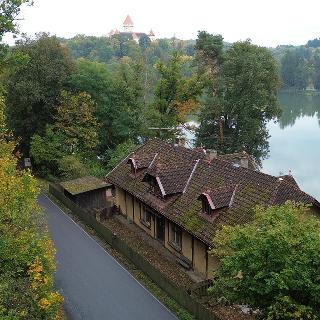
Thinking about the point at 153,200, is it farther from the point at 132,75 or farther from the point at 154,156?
the point at 132,75

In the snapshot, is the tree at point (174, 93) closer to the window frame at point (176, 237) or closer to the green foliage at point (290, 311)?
the window frame at point (176, 237)

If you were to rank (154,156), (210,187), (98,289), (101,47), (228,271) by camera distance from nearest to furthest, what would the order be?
(228,271)
(98,289)
(210,187)
(154,156)
(101,47)

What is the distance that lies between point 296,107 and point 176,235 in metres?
78.7

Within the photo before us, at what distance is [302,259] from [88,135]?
101ft

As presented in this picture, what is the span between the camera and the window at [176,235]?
1025 inches

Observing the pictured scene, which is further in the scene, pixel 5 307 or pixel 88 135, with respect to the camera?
pixel 88 135

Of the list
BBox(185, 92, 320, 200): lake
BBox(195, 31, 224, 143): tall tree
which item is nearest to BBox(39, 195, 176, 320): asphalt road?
BBox(185, 92, 320, 200): lake

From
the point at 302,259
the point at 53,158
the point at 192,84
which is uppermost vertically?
the point at 192,84

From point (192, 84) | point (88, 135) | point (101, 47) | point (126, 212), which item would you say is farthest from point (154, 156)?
point (101, 47)

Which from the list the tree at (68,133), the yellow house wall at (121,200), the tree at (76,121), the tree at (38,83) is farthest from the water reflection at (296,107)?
the yellow house wall at (121,200)

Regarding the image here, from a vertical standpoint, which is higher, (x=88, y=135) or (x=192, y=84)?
(x=192, y=84)

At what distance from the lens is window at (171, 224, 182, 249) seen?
2605 centimetres

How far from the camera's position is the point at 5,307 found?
12.8m

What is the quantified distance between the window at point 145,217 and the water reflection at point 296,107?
174 ft
